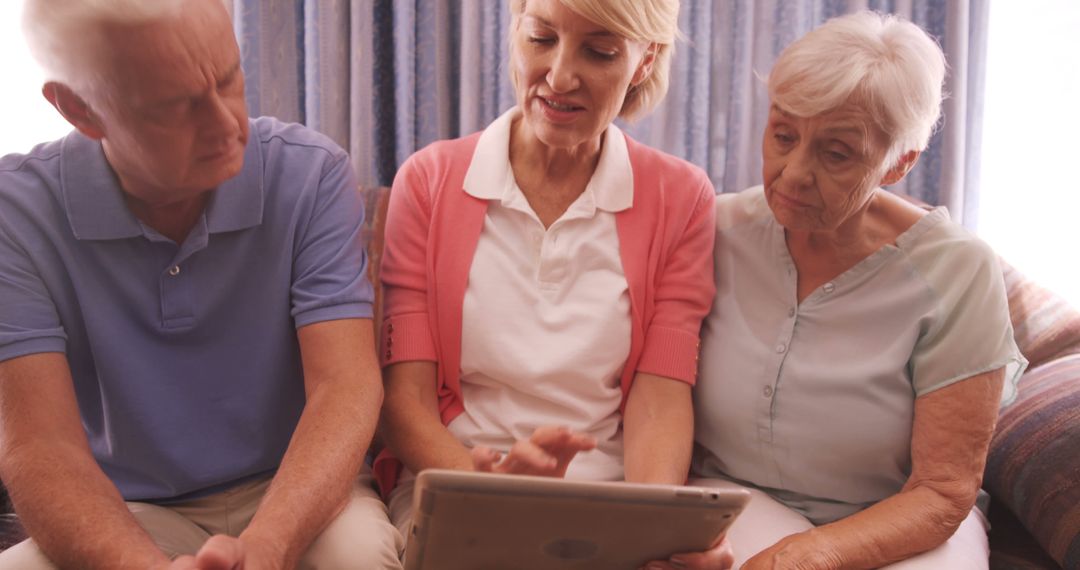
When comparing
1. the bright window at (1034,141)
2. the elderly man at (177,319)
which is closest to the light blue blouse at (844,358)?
the elderly man at (177,319)

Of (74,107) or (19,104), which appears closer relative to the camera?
(74,107)

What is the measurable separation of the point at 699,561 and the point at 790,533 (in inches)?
13.3

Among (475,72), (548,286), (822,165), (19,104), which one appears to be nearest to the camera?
(822,165)

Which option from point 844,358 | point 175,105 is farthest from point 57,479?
point 844,358

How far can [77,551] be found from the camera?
117 centimetres

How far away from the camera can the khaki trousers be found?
1.26m

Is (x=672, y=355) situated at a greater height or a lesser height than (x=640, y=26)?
lesser

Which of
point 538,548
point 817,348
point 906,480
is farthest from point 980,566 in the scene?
point 538,548

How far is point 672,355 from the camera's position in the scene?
1512mm

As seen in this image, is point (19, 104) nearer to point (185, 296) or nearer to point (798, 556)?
point (185, 296)

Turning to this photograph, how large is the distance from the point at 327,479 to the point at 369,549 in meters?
0.11

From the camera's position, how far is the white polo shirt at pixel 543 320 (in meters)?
1.50

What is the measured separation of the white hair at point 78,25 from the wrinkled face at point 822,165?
33.3 inches

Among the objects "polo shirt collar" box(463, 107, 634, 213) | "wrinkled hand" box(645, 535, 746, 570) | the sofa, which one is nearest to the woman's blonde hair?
"polo shirt collar" box(463, 107, 634, 213)
